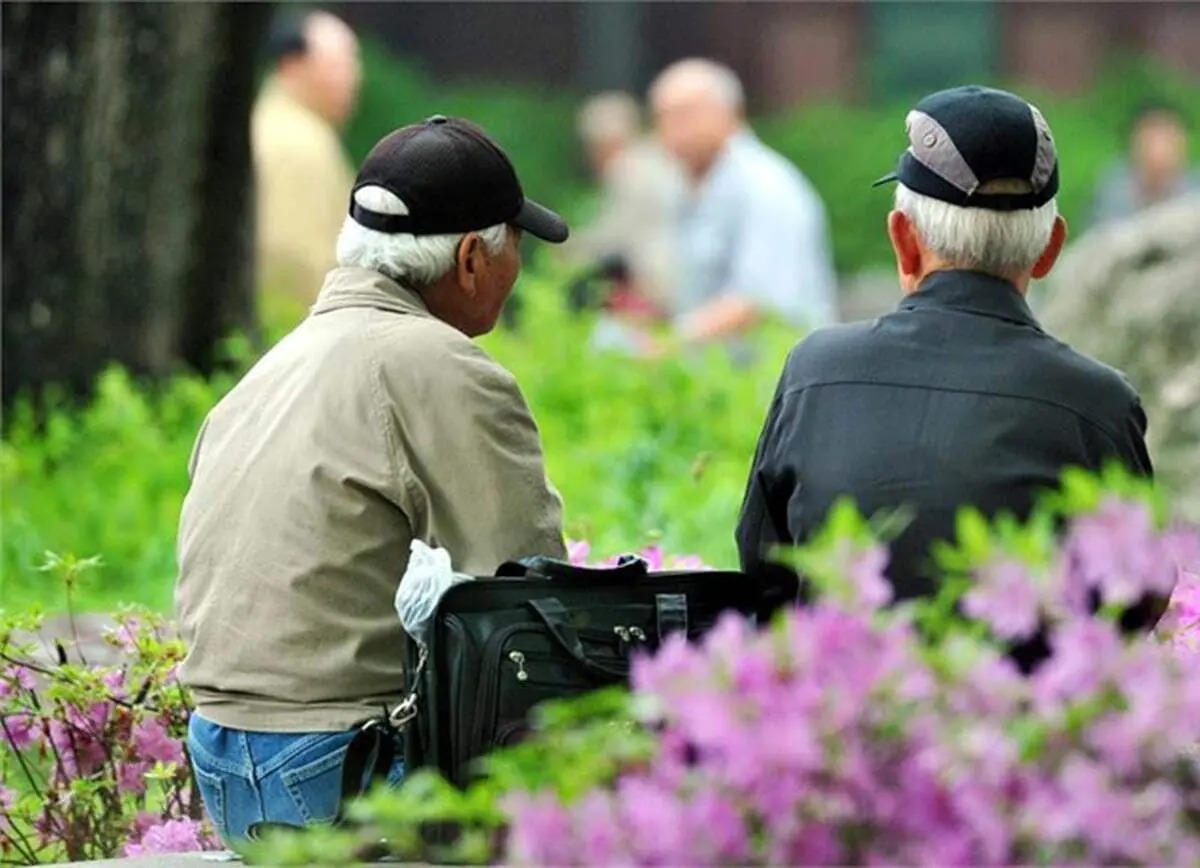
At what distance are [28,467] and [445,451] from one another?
452 cm

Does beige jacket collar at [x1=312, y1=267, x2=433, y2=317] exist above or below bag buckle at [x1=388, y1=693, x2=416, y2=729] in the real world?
above

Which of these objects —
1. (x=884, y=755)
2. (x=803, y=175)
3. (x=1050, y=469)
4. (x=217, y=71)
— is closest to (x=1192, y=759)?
(x=884, y=755)

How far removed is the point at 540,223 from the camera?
4.07 m

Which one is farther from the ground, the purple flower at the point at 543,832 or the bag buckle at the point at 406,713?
the purple flower at the point at 543,832

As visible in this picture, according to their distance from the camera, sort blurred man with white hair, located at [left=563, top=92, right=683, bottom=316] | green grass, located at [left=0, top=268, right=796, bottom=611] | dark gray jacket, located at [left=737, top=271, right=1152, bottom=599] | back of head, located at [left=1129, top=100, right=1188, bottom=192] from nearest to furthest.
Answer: dark gray jacket, located at [left=737, top=271, right=1152, bottom=599], green grass, located at [left=0, top=268, right=796, bottom=611], blurred man with white hair, located at [left=563, top=92, right=683, bottom=316], back of head, located at [left=1129, top=100, right=1188, bottom=192]

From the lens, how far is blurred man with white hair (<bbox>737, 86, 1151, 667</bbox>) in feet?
11.5

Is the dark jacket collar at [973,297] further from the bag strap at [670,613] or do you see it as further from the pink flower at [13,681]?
the pink flower at [13,681]

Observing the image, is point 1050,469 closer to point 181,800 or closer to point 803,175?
point 181,800

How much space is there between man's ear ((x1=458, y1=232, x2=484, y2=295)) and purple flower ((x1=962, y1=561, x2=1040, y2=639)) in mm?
1637

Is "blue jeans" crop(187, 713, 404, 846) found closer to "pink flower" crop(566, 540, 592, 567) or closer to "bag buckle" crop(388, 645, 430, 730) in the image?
"bag buckle" crop(388, 645, 430, 730)

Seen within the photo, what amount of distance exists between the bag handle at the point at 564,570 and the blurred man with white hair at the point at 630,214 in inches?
284

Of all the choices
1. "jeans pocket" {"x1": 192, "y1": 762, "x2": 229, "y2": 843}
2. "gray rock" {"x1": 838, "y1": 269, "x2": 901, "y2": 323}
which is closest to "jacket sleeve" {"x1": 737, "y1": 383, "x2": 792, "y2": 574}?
"jeans pocket" {"x1": 192, "y1": 762, "x2": 229, "y2": 843}

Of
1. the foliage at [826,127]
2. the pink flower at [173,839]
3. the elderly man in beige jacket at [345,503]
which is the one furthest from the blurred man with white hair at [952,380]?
the foliage at [826,127]

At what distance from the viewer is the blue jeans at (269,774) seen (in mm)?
3766
